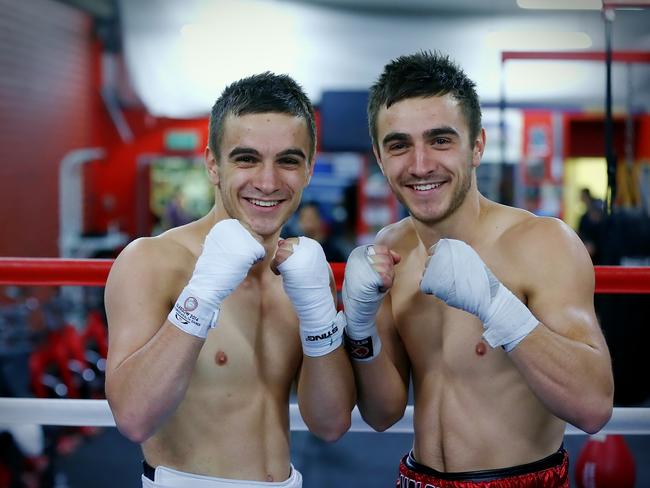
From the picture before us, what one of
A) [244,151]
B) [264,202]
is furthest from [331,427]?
[244,151]

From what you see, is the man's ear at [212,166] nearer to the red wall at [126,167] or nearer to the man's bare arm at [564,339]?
the man's bare arm at [564,339]

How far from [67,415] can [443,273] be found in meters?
1.00

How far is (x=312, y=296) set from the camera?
1.41 m

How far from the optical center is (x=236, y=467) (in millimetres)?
1511

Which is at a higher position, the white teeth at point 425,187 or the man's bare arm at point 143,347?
the white teeth at point 425,187

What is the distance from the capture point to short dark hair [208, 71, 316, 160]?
153 cm

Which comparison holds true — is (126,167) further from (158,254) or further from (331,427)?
(331,427)

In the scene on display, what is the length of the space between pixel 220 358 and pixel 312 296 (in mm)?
270

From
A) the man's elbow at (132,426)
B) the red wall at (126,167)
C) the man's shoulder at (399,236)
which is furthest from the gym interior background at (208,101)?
the man's elbow at (132,426)

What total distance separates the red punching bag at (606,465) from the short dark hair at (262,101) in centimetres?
157

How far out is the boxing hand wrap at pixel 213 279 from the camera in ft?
4.30

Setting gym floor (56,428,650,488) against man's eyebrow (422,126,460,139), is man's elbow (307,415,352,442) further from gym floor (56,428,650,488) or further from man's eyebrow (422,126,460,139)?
gym floor (56,428,650,488)

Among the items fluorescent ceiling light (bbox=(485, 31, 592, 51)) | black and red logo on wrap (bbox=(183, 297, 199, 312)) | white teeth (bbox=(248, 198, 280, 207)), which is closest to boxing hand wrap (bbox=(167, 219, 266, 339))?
black and red logo on wrap (bbox=(183, 297, 199, 312))

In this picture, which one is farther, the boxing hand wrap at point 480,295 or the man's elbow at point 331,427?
the man's elbow at point 331,427
